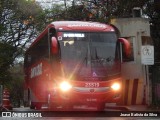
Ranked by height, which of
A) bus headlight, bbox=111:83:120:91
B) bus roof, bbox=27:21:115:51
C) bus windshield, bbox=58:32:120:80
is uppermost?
bus roof, bbox=27:21:115:51

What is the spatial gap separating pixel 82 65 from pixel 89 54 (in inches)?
20.6

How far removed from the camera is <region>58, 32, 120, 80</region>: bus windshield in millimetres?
16953

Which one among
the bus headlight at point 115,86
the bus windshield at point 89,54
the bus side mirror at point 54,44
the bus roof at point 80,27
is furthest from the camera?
the bus roof at point 80,27

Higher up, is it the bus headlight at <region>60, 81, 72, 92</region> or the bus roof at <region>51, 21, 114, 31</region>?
the bus roof at <region>51, 21, 114, 31</region>

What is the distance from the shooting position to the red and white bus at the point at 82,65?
16.9 m

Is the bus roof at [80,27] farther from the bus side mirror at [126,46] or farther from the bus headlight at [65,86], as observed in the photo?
the bus headlight at [65,86]

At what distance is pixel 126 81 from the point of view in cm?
2353

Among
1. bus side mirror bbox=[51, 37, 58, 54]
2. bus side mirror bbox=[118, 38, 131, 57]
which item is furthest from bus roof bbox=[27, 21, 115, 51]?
bus side mirror bbox=[51, 37, 58, 54]

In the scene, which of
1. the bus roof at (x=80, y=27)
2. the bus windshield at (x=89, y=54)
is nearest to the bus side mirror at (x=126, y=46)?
the bus windshield at (x=89, y=54)

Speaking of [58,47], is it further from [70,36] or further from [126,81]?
[126,81]

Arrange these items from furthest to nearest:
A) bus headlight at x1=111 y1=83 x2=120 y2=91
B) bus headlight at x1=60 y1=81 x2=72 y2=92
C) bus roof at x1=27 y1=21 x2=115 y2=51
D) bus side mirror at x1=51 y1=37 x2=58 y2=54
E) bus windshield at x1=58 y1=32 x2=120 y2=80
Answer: bus roof at x1=27 y1=21 x2=115 y2=51, bus headlight at x1=111 y1=83 x2=120 y2=91, bus windshield at x1=58 y1=32 x2=120 y2=80, bus headlight at x1=60 y1=81 x2=72 y2=92, bus side mirror at x1=51 y1=37 x2=58 y2=54

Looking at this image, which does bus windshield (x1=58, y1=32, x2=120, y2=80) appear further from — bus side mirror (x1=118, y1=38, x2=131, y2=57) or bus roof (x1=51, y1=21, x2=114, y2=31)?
bus side mirror (x1=118, y1=38, x2=131, y2=57)

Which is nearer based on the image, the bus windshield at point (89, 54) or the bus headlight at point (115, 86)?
the bus windshield at point (89, 54)

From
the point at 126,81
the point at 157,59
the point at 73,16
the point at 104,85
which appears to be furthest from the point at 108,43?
the point at 73,16
